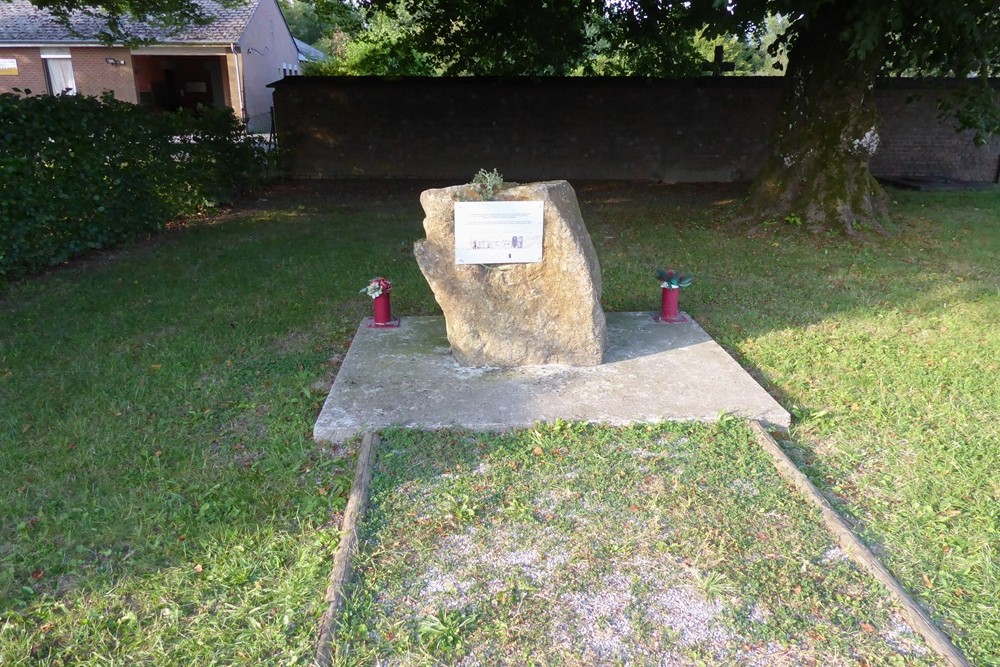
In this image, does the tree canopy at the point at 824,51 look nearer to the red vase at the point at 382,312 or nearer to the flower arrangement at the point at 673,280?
the flower arrangement at the point at 673,280

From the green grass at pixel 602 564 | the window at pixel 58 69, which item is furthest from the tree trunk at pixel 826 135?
the window at pixel 58 69

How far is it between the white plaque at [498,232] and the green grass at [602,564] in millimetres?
1429

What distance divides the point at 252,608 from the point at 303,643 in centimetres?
32

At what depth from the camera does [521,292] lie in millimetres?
5055

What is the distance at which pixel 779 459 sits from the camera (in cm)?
387

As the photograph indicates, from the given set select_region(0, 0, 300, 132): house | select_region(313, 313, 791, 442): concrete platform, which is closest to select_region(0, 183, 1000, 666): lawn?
select_region(313, 313, 791, 442): concrete platform

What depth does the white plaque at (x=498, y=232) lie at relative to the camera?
4.85 meters

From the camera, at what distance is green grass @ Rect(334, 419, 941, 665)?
8.73ft

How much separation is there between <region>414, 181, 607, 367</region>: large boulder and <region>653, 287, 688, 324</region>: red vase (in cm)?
117

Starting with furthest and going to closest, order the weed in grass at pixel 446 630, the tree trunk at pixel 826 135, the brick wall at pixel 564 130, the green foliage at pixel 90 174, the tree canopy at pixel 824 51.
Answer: the brick wall at pixel 564 130 → the tree trunk at pixel 826 135 → the tree canopy at pixel 824 51 → the green foliage at pixel 90 174 → the weed in grass at pixel 446 630

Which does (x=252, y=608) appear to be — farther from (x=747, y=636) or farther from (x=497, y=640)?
(x=747, y=636)

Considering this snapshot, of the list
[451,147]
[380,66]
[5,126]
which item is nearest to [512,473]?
[5,126]

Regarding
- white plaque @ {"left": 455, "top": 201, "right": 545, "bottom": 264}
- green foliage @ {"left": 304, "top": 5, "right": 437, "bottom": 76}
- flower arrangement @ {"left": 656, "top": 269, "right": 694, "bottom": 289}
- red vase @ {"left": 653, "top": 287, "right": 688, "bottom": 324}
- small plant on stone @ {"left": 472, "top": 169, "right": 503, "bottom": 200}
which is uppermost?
green foliage @ {"left": 304, "top": 5, "right": 437, "bottom": 76}

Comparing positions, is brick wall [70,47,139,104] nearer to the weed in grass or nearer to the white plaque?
the white plaque
